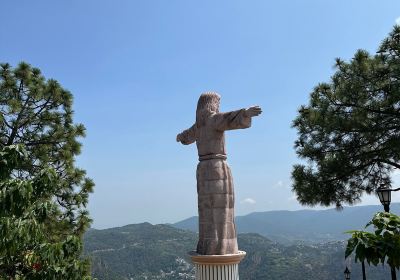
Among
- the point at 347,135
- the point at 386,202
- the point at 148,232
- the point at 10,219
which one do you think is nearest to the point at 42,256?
the point at 10,219

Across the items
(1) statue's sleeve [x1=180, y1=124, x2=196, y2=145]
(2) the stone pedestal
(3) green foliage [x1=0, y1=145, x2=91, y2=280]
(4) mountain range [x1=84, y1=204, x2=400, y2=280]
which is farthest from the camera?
(4) mountain range [x1=84, y1=204, x2=400, y2=280]

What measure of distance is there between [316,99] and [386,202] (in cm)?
402

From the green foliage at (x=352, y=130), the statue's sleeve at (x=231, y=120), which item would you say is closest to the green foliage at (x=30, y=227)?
the statue's sleeve at (x=231, y=120)

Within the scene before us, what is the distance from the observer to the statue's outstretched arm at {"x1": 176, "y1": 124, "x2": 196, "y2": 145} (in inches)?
305

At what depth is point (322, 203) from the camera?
11.9m

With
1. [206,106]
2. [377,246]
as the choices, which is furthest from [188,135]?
[377,246]

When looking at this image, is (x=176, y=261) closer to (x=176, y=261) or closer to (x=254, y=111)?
(x=176, y=261)

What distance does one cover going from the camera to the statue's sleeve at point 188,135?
25.4 feet

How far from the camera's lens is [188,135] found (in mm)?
7871

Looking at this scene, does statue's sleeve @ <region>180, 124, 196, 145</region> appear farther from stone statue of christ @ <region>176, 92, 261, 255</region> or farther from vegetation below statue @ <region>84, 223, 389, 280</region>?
vegetation below statue @ <region>84, 223, 389, 280</region>

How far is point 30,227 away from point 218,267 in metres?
3.17

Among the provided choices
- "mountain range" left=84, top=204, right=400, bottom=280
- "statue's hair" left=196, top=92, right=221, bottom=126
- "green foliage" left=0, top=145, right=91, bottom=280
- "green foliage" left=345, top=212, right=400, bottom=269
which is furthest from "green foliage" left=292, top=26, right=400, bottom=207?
"mountain range" left=84, top=204, right=400, bottom=280

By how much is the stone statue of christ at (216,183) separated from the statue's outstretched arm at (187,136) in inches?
14.8

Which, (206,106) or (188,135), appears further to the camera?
(188,135)
